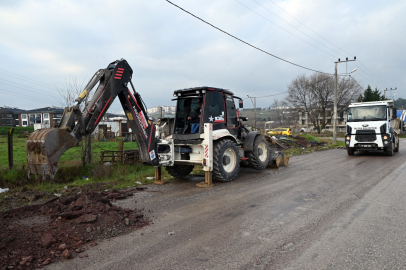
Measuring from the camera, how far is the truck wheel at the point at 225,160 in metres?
8.22

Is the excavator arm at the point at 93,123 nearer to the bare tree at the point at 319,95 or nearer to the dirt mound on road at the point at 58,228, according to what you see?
the dirt mound on road at the point at 58,228

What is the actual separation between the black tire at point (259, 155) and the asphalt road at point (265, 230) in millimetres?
2068

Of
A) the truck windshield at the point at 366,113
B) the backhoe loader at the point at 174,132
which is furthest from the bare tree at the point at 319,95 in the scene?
the backhoe loader at the point at 174,132

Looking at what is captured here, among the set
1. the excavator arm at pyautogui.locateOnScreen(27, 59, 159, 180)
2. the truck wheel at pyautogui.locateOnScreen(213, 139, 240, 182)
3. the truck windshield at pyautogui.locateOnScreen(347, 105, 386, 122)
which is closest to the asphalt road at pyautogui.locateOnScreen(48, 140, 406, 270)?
the truck wheel at pyautogui.locateOnScreen(213, 139, 240, 182)

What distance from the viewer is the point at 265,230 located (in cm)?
462

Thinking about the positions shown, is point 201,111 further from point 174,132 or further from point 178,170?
point 178,170

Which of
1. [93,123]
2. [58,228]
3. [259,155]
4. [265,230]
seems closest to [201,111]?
[93,123]

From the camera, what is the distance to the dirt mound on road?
12.2 feet

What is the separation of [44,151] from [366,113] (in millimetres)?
14792

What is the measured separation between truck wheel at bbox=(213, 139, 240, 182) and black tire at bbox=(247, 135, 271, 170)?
1.09 metres

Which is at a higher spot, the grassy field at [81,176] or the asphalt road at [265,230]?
the grassy field at [81,176]

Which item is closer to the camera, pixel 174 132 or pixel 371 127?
pixel 174 132

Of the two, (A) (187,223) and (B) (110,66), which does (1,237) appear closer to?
(A) (187,223)

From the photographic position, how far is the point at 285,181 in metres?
8.61
